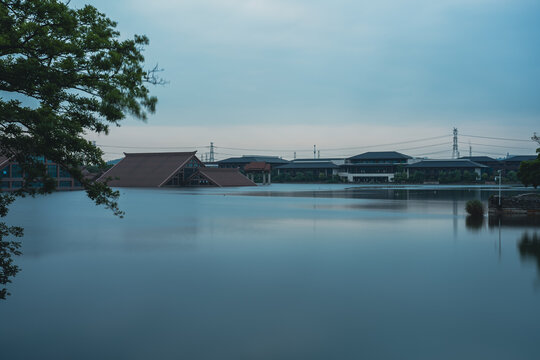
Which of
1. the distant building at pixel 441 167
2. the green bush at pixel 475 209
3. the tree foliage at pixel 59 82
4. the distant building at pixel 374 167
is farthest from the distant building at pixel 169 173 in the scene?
the tree foliage at pixel 59 82

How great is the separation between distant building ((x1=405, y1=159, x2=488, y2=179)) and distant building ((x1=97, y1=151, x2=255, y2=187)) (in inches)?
1610

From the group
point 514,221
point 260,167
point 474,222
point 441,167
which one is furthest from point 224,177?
point 514,221

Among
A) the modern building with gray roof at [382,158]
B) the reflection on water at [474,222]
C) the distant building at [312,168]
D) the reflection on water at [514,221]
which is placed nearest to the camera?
the reflection on water at [474,222]

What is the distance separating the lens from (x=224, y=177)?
93.9 meters

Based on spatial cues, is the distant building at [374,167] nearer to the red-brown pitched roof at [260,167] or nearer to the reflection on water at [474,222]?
the red-brown pitched roof at [260,167]

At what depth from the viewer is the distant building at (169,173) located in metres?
88.4

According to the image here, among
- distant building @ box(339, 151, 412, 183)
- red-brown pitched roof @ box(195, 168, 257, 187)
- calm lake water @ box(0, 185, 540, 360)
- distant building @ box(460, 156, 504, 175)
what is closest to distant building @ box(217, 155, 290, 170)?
distant building @ box(339, 151, 412, 183)

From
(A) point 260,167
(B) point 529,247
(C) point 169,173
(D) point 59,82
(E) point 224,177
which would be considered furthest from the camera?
(A) point 260,167

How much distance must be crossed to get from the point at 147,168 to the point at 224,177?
15361 millimetres

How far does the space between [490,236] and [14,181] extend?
205 feet

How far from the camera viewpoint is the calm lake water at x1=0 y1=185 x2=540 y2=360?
26.7 ft

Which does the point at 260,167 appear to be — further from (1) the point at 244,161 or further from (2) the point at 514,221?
(2) the point at 514,221

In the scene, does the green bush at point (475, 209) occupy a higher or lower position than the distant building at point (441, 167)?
lower

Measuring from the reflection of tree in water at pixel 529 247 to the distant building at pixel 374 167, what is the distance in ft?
304
